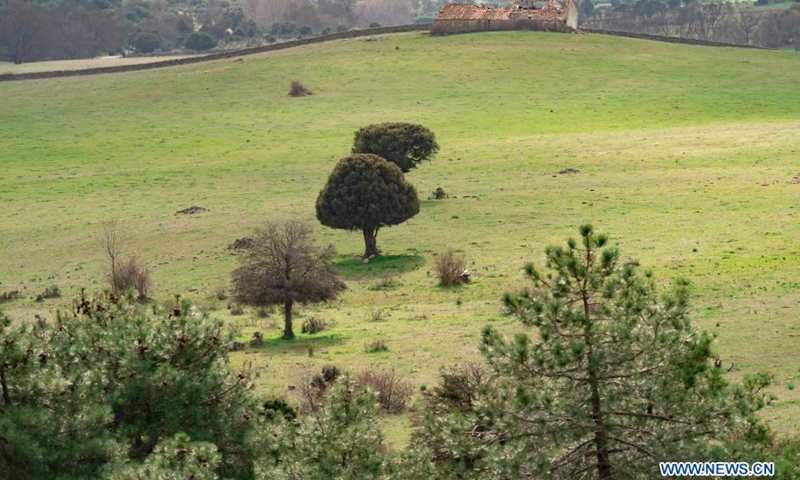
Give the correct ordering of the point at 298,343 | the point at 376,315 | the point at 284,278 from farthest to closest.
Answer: the point at 376,315, the point at 284,278, the point at 298,343

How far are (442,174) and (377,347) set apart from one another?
1188 inches

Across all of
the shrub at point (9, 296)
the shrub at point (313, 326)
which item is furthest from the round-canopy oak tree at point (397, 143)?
the shrub at point (313, 326)

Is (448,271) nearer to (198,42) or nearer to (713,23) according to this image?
(198,42)

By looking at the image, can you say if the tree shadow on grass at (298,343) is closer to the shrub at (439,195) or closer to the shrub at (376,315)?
the shrub at (376,315)

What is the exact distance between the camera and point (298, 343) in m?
32.3

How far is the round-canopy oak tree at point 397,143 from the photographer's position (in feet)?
176

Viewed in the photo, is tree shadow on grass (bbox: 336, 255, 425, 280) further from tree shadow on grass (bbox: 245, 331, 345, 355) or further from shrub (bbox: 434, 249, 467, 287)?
tree shadow on grass (bbox: 245, 331, 345, 355)

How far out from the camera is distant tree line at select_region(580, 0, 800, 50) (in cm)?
14838

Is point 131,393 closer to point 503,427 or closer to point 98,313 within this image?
point 98,313

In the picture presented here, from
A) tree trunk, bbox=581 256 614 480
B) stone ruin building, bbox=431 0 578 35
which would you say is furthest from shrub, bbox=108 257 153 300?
stone ruin building, bbox=431 0 578 35

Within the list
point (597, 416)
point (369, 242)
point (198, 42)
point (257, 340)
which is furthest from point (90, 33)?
point (597, 416)

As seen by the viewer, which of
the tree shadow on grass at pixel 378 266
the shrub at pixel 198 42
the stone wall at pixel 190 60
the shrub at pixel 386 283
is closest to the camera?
the shrub at pixel 386 283

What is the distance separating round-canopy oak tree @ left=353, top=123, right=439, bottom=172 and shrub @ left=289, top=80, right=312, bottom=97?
3335 centimetres

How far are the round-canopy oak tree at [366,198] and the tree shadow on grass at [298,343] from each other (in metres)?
10.4
